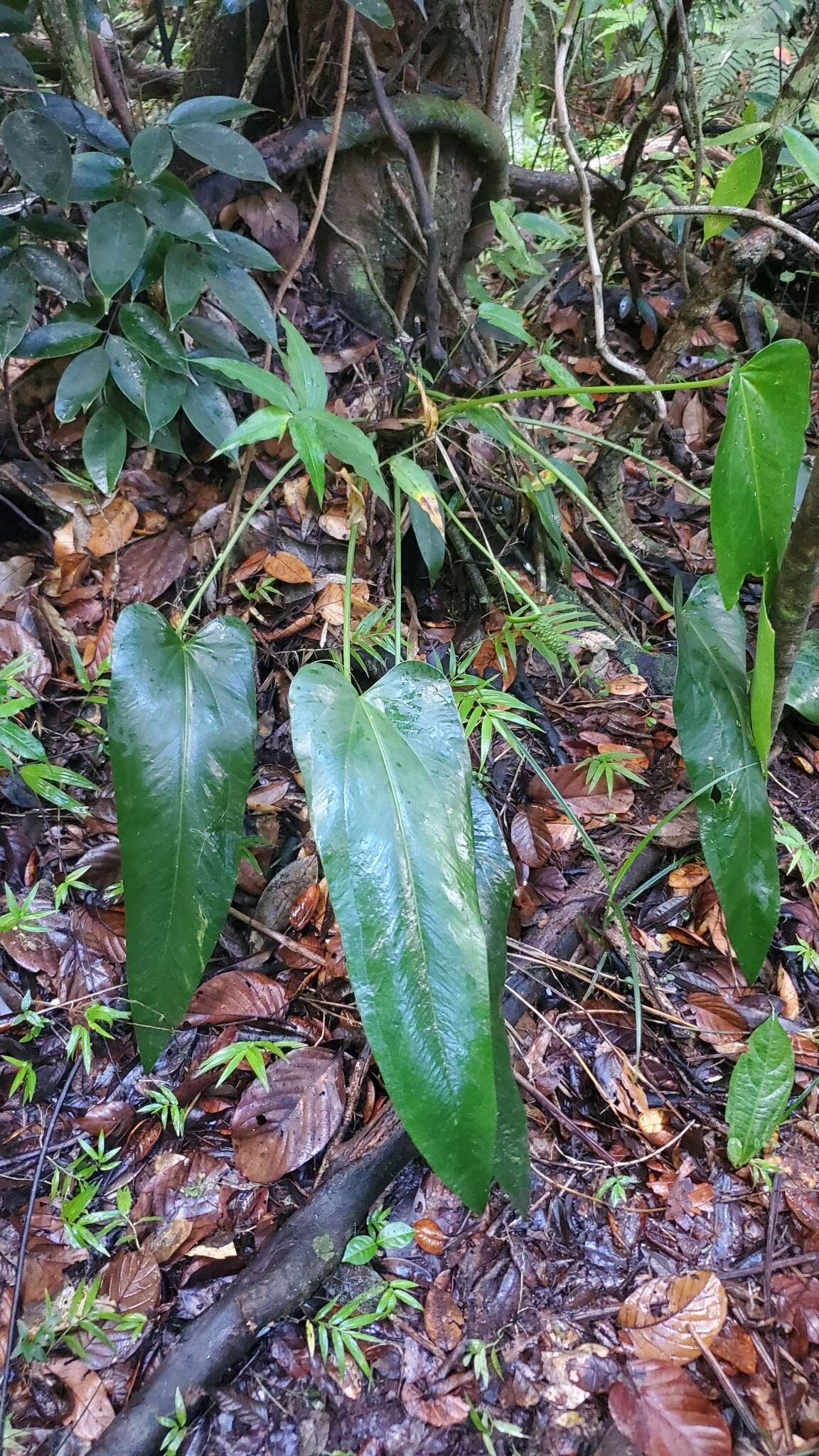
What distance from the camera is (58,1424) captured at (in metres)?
0.83

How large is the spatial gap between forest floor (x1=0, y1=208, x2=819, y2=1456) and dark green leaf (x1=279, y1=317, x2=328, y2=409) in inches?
16.5

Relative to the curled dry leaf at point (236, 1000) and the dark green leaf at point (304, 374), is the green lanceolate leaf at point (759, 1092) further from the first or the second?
the dark green leaf at point (304, 374)

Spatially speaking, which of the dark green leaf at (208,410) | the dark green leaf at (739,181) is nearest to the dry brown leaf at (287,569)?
the dark green leaf at (208,410)

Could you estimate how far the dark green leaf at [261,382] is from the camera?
→ 3.18ft

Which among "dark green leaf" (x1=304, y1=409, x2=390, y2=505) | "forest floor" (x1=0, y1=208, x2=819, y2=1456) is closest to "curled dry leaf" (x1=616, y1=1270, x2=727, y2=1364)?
"forest floor" (x1=0, y1=208, x2=819, y2=1456)

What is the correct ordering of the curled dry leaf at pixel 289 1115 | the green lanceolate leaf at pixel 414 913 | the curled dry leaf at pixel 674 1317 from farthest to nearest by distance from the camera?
the curled dry leaf at pixel 289 1115
the curled dry leaf at pixel 674 1317
the green lanceolate leaf at pixel 414 913

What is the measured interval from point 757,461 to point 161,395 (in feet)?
3.16

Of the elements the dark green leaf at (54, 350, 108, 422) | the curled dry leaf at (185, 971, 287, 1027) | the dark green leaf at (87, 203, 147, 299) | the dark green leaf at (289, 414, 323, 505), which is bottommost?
the curled dry leaf at (185, 971, 287, 1027)

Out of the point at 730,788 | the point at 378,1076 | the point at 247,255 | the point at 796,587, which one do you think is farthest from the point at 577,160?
the point at 378,1076

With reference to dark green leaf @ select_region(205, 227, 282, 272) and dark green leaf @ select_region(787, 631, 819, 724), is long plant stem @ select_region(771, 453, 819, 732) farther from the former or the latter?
dark green leaf @ select_region(205, 227, 282, 272)

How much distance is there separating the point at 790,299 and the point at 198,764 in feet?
7.73

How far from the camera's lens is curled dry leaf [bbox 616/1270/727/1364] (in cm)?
89

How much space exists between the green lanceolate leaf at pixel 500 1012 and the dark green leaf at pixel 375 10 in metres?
1.30

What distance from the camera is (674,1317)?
0.92 meters
